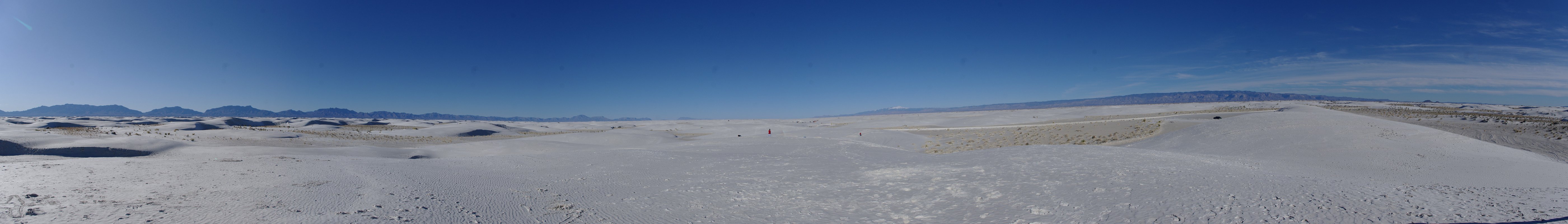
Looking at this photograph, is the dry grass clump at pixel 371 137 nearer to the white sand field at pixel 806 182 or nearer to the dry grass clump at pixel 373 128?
the dry grass clump at pixel 373 128

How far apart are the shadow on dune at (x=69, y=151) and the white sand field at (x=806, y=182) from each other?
0.06 m

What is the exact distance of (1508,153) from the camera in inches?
419

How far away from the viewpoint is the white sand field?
Result: 539 centimetres

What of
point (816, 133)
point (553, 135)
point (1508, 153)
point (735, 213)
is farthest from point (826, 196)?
point (553, 135)

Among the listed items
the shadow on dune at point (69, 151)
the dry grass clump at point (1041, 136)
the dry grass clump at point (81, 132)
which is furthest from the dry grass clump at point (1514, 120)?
the dry grass clump at point (81, 132)

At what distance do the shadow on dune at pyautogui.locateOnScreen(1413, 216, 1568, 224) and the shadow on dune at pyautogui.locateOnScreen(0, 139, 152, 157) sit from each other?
2242 cm

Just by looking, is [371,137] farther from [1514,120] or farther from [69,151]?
[1514,120]

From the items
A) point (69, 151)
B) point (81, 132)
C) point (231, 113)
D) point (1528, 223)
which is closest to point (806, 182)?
point (1528, 223)

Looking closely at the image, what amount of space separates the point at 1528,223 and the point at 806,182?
25.2 ft

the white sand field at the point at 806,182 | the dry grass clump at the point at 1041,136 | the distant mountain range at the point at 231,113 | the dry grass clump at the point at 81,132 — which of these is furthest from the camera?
the distant mountain range at the point at 231,113

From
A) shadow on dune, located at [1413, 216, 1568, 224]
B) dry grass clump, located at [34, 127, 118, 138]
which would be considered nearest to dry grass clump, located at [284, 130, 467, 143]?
dry grass clump, located at [34, 127, 118, 138]

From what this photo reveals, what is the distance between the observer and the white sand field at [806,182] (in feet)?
17.7

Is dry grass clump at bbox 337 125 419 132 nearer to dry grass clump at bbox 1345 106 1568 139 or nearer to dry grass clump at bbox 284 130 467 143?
dry grass clump at bbox 284 130 467 143

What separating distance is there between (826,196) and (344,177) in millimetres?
7049
